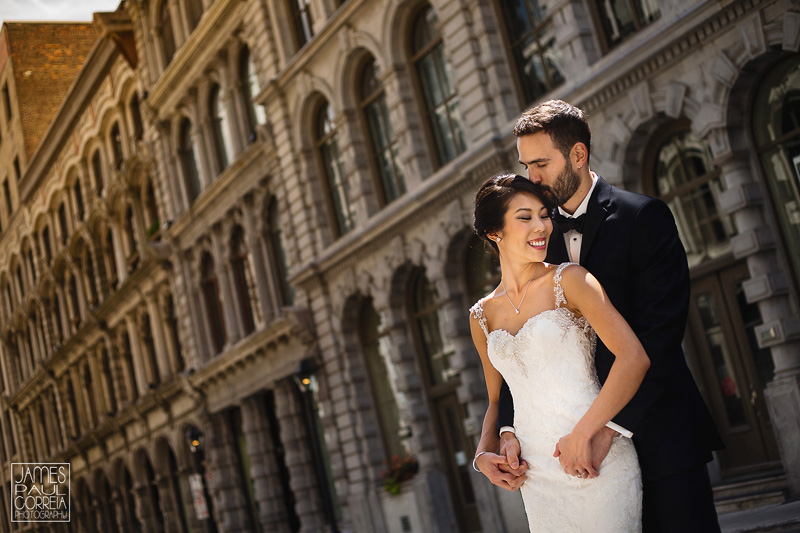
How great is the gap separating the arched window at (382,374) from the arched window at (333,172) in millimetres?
1968

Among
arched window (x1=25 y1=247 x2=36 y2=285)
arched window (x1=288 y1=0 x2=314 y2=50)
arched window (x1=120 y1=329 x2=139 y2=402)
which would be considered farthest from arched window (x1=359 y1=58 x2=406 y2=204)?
arched window (x1=25 y1=247 x2=36 y2=285)

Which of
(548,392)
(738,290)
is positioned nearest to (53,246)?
(738,290)

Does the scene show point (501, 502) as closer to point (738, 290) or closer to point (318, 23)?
point (738, 290)

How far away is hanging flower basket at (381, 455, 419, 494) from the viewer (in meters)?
19.0

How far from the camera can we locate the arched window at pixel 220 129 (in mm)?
25984

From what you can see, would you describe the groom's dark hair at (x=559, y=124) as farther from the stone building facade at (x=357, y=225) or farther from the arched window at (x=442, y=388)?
the arched window at (x=442, y=388)

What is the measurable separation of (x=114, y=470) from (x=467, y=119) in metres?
27.1

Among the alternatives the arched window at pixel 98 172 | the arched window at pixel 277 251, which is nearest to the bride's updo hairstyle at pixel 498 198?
the arched window at pixel 277 251

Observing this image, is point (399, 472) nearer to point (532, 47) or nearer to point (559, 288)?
point (532, 47)

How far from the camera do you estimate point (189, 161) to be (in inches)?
1132

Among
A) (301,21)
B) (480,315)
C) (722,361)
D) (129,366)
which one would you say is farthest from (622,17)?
(129,366)

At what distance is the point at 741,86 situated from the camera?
39.3 ft

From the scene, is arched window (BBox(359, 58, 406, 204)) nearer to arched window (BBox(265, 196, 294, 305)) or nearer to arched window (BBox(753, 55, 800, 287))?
arched window (BBox(265, 196, 294, 305))

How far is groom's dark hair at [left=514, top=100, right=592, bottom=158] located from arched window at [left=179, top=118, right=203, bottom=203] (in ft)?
84.0
